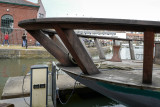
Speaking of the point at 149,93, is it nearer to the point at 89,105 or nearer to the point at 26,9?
the point at 89,105

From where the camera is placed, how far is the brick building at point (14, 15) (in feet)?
69.7

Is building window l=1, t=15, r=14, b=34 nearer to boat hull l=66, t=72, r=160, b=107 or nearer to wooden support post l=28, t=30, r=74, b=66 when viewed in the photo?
wooden support post l=28, t=30, r=74, b=66

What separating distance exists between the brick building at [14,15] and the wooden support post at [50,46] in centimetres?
1877

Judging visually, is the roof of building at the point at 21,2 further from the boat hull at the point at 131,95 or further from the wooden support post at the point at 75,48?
the boat hull at the point at 131,95

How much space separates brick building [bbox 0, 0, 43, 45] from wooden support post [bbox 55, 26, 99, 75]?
65.7ft

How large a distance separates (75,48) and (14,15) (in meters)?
22.2

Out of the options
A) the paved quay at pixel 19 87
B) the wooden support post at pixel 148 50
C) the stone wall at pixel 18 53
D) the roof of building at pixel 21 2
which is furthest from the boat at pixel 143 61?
the roof of building at pixel 21 2

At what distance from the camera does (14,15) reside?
21922mm

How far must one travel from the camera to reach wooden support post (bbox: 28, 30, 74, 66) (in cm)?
355

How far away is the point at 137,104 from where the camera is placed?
2701mm

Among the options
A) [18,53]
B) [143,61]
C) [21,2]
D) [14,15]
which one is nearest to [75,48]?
[143,61]

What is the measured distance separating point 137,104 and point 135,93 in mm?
337

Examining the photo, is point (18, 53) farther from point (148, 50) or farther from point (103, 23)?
point (148, 50)

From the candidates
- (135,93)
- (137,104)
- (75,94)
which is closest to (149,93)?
(135,93)
